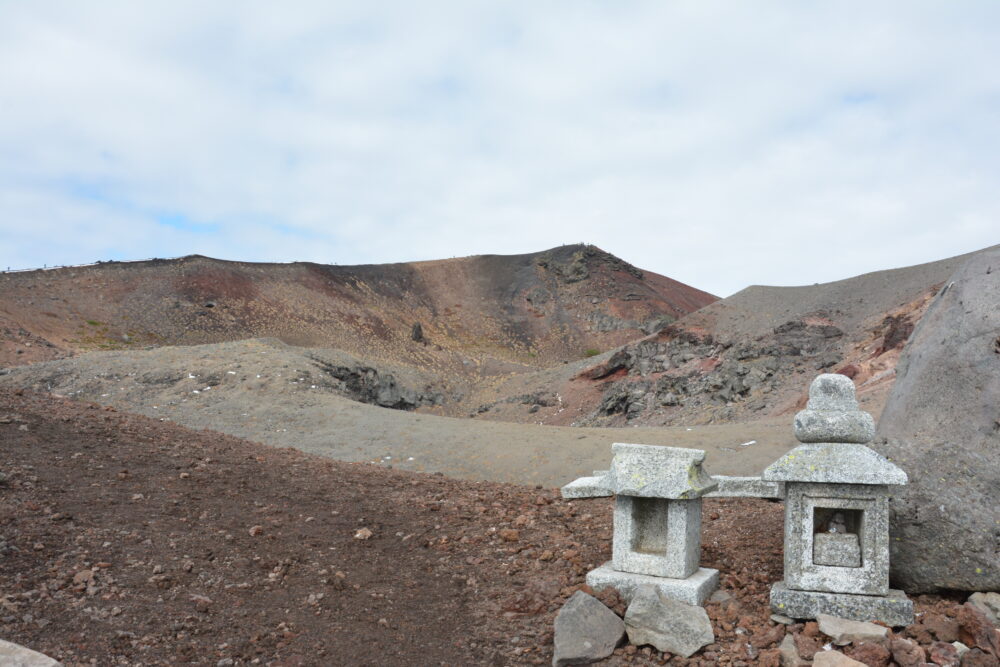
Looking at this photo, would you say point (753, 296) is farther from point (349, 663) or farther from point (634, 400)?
point (349, 663)

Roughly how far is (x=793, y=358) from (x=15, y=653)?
26350 mm

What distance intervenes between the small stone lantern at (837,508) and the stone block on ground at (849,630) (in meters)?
0.16

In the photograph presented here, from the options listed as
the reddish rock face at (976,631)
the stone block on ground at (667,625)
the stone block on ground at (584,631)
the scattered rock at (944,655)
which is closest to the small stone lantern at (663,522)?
the stone block on ground at (667,625)

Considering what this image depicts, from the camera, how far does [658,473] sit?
18.5ft

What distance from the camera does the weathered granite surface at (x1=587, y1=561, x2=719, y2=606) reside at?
5375 millimetres

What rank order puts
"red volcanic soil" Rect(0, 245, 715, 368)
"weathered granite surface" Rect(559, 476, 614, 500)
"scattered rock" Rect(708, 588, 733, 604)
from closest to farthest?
"scattered rock" Rect(708, 588, 733, 604)
"weathered granite surface" Rect(559, 476, 614, 500)
"red volcanic soil" Rect(0, 245, 715, 368)

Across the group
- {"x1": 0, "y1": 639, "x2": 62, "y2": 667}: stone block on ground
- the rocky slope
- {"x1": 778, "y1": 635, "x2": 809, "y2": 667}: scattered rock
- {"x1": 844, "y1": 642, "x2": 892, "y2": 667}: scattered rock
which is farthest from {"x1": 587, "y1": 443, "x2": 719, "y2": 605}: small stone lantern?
the rocky slope

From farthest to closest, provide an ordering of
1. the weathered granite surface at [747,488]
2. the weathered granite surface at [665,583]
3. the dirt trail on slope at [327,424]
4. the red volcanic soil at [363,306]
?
the red volcanic soil at [363,306], the dirt trail on slope at [327,424], the weathered granite surface at [747,488], the weathered granite surface at [665,583]

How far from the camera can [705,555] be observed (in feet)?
21.4

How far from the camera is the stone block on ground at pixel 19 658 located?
3.62 metres

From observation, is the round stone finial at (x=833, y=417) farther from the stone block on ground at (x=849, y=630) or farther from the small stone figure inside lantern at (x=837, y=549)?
the stone block on ground at (x=849, y=630)

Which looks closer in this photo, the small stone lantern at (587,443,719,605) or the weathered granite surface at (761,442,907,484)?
the weathered granite surface at (761,442,907,484)

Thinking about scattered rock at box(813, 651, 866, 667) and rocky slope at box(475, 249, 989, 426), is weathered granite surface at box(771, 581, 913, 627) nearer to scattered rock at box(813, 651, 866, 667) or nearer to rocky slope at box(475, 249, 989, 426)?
scattered rock at box(813, 651, 866, 667)

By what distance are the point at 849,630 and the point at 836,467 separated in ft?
3.54
